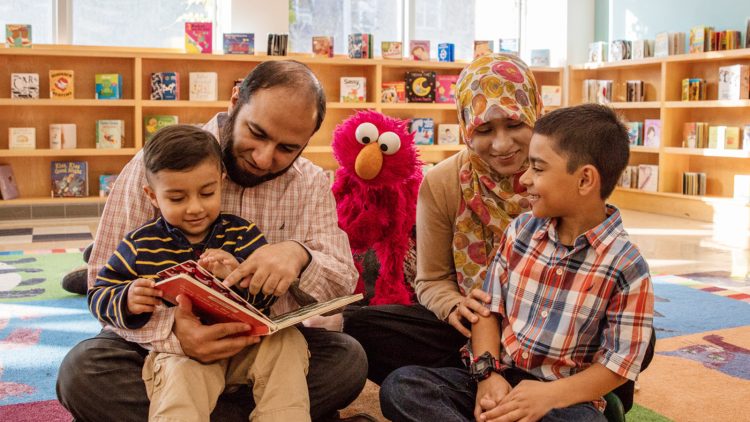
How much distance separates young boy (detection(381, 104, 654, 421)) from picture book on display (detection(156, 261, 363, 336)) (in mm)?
325

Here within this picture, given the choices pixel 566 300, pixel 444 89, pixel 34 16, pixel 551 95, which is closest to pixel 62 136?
pixel 34 16

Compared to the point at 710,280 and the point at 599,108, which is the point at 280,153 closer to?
the point at 599,108

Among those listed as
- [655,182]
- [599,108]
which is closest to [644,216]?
Result: [655,182]

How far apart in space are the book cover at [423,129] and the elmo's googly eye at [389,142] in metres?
4.24

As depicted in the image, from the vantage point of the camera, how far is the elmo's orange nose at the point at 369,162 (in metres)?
2.35

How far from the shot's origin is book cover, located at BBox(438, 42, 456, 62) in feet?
21.9

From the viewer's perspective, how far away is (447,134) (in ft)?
22.2

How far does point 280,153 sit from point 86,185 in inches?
175

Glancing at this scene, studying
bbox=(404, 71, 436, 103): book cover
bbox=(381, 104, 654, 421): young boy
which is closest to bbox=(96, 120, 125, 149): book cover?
bbox=(404, 71, 436, 103): book cover

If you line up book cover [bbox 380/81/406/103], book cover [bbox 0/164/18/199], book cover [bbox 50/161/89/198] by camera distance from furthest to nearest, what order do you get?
1. book cover [bbox 380/81/406/103]
2. book cover [bbox 50/161/89/198]
3. book cover [bbox 0/164/18/199]

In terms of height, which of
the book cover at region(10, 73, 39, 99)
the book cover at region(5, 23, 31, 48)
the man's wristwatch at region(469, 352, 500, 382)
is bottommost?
the man's wristwatch at region(469, 352, 500, 382)

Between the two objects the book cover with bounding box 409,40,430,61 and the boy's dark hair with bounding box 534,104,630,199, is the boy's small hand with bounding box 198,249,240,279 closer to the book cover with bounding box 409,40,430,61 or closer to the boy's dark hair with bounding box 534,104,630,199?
the boy's dark hair with bounding box 534,104,630,199

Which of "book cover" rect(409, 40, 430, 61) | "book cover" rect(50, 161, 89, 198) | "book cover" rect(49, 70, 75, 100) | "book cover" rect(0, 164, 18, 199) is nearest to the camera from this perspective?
"book cover" rect(0, 164, 18, 199)

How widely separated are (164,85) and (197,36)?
0.49 meters
